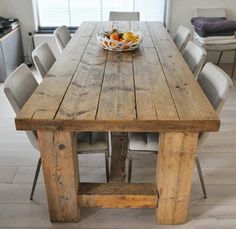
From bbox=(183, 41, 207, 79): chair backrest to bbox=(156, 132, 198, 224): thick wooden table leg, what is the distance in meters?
0.85

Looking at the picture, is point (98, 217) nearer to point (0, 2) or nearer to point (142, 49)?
point (142, 49)

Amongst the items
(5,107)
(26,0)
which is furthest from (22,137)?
(26,0)

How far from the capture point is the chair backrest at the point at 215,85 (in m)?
1.55

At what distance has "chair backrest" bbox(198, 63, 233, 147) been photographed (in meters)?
1.55

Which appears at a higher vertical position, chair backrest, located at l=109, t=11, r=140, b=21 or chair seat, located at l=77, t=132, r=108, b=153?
chair backrest, located at l=109, t=11, r=140, b=21

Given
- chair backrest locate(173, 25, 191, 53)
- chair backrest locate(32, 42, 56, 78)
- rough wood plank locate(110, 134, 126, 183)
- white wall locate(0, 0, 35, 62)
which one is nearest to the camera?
rough wood plank locate(110, 134, 126, 183)

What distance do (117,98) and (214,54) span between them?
125 inches

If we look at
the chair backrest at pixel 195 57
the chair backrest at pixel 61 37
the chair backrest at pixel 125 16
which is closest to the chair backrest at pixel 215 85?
the chair backrest at pixel 195 57

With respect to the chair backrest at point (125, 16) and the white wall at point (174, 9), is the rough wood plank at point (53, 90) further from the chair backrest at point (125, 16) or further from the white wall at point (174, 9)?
the white wall at point (174, 9)

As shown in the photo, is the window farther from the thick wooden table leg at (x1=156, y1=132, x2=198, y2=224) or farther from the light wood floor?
the thick wooden table leg at (x1=156, y1=132, x2=198, y2=224)

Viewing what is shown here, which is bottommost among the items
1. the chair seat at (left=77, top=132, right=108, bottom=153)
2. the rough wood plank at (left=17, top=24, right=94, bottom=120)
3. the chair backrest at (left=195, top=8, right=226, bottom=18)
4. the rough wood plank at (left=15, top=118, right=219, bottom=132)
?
the chair seat at (left=77, top=132, right=108, bottom=153)

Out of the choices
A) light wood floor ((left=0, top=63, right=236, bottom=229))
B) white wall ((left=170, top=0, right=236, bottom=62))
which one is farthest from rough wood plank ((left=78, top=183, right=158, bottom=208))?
white wall ((left=170, top=0, right=236, bottom=62))

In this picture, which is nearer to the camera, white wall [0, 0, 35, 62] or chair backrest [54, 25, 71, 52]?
chair backrest [54, 25, 71, 52]

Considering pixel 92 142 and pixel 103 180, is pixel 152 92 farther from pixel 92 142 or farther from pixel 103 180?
pixel 103 180
